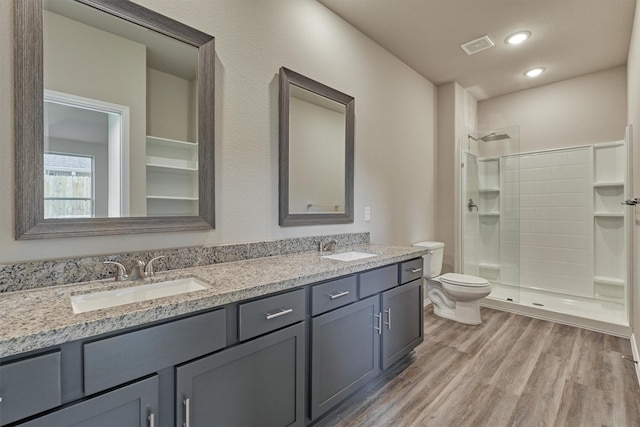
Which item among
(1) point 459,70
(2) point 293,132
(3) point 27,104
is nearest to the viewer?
(3) point 27,104

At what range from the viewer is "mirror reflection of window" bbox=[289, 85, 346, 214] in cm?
215

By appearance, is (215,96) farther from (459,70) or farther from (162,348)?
(459,70)

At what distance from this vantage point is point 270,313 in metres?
1.31

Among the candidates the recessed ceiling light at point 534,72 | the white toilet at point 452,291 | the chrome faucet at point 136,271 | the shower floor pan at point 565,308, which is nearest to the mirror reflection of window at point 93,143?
the chrome faucet at point 136,271

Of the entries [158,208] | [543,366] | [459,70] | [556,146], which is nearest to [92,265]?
[158,208]

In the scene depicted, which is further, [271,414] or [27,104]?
[271,414]

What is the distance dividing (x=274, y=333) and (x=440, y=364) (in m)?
1.63

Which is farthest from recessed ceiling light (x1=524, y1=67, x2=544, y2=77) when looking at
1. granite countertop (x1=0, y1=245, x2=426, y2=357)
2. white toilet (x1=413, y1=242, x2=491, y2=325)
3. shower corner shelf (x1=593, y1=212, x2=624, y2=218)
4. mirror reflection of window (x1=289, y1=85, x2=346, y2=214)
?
granite countertop (x1=0, y1=245, x2=426, y2=357)

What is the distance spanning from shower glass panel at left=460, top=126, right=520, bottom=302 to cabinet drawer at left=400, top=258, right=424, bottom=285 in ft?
5.37

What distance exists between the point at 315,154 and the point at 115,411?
5.98ft

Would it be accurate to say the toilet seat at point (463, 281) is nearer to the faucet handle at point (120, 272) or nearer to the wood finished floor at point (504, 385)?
the wood finished floor at point (504, 385)

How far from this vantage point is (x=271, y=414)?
1.33 m

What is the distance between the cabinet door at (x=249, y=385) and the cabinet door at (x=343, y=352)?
0.11 meters

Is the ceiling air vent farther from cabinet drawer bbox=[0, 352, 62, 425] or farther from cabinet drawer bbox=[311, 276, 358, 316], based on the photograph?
cabinet drawer bbox=[0, 352, 62, 425]
